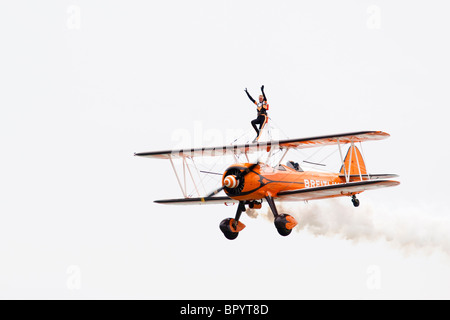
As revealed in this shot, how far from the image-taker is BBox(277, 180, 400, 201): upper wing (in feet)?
90.3

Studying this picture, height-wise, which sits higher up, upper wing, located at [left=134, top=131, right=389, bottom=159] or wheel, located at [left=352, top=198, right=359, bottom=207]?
upper wing, located at [left=134, top=131, right=389, bottom=159]

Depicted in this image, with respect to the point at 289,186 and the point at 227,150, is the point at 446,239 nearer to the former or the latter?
the point at 289,186

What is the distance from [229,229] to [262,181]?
2.13 metres

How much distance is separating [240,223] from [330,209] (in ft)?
13.6

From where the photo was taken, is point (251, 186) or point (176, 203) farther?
point (176, 203)

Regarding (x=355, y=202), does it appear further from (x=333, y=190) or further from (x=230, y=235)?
(x=230, y=235)

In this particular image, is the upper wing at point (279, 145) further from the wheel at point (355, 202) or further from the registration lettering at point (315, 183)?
the wheel at point (355, 202)

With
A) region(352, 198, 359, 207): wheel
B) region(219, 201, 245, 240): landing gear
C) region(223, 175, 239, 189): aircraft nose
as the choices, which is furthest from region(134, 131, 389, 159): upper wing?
region(352, 198, 359, 207): wheel

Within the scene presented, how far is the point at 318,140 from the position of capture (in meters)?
28.7

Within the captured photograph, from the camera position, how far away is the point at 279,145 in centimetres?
2895

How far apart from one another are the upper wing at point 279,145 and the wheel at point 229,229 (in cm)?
245

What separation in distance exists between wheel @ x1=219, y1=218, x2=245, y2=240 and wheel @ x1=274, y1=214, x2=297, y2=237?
5.88 feet

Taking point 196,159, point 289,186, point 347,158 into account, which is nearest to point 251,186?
point 289,186

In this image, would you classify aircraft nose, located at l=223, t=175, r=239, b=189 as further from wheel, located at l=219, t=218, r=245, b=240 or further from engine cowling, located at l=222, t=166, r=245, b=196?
wheel, located at l=219, t=218, r=245, b=240
